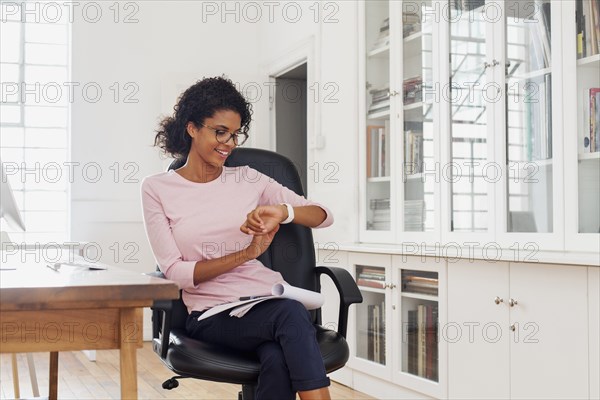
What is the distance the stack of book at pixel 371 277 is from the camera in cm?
369

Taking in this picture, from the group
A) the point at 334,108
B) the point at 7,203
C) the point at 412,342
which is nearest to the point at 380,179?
the point at 334,108

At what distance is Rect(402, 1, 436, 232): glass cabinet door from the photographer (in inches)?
138

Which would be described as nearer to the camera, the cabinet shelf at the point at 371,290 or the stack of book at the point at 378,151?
the cabinet shelf at the point at 371,290

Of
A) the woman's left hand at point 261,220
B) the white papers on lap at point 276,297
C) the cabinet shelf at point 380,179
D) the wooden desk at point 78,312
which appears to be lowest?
the white papers on lap at point 276,297

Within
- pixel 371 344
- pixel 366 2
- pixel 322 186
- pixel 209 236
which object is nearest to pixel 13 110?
pixel 322 186

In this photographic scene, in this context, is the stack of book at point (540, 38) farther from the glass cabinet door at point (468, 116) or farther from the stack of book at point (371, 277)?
the stack of book at point (371, 277)

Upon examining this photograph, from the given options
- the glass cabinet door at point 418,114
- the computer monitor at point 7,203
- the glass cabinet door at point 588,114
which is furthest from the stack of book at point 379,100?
the computer monitor at point 7,203

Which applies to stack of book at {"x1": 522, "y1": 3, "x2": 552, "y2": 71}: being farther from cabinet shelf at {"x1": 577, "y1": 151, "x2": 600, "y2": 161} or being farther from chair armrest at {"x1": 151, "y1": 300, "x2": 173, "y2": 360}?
chair armrest at {"x1": 151, "y1": 300, "x2": 173, "y2": 360}

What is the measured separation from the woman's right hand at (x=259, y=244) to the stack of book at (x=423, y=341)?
1276 mm

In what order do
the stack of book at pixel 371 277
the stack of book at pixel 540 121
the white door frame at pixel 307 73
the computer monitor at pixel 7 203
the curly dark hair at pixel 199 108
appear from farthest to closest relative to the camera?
1. the white door frame at pixel 307 73
2. the stack of book at pixel 371 277
3. the stack of book at pixel 540 121
4. the curly dark hair at pixel 199 108
5. the computer monitor at pixel 7 203

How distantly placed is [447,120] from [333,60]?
1212mm

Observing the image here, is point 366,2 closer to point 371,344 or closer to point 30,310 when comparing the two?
point 371,344

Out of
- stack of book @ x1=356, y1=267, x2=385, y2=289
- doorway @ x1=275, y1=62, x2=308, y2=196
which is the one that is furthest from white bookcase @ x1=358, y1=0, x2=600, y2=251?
doorway @ x1=275, y1=62, x2=308, y2=196

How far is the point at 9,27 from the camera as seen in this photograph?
549 cm
